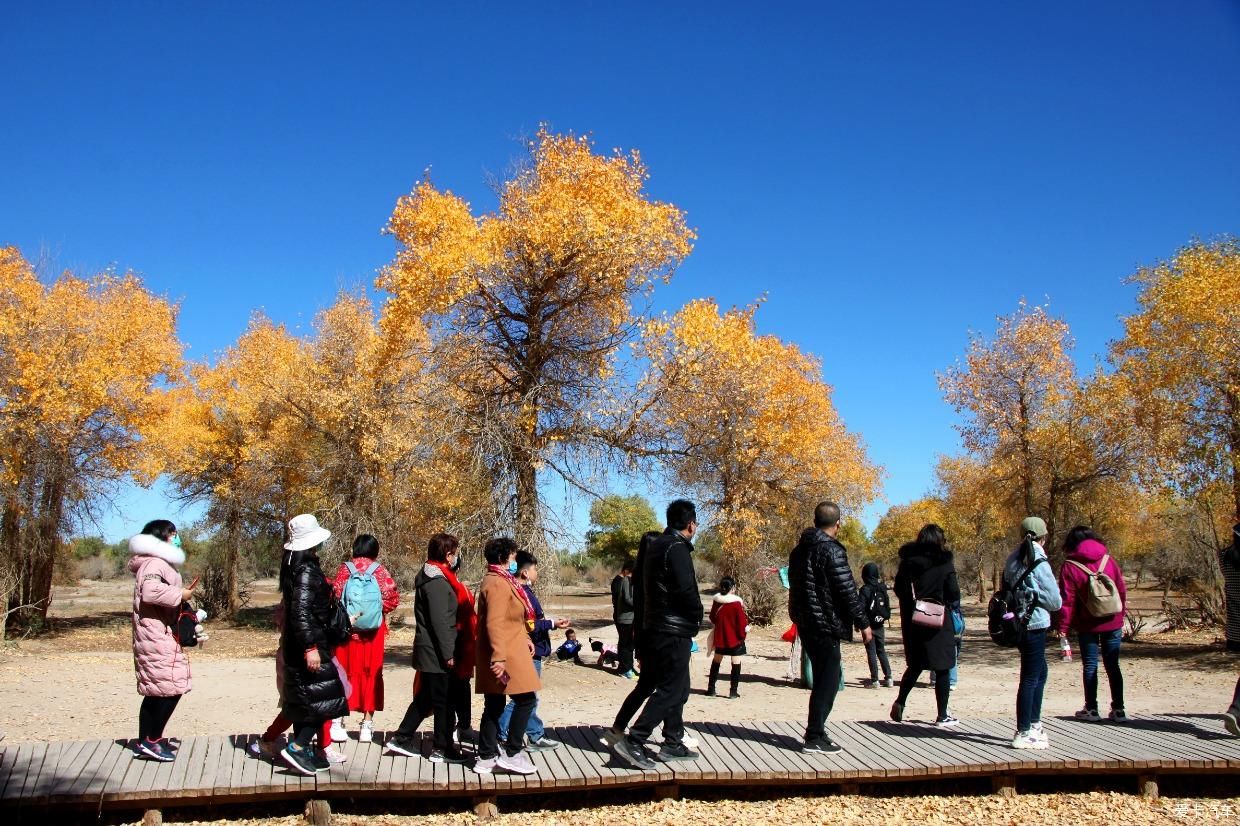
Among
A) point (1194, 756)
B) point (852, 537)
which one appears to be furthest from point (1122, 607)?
Result: point (852, 537)

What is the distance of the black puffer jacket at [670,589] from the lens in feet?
20.7

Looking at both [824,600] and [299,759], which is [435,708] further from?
[824,600]

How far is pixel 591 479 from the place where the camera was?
50.5 ft

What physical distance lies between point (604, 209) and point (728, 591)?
662 cm

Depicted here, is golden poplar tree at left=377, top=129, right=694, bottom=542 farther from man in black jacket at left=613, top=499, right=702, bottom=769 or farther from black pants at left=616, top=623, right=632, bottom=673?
man in black jacket at left=613, top=499, right=702, bottom=769

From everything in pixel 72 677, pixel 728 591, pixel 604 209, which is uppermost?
pixel 604 209

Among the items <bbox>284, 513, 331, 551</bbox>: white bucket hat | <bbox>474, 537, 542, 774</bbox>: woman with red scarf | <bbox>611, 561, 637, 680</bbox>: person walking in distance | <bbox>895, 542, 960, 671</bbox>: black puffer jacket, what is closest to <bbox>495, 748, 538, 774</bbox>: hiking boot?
<bbox>474, 537, 542, 774</bbox>: woman with red scarf

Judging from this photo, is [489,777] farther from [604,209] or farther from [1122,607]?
[604,209]

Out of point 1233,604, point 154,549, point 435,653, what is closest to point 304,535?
point 154,549

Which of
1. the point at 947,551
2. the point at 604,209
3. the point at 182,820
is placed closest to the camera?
the point at 182,820

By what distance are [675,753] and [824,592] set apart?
1.69 meters

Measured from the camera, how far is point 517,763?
6.41m

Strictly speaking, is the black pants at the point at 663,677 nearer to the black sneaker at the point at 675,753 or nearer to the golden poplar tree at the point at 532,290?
the black sneaker at the point at 675,753

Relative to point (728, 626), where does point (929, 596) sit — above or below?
above
